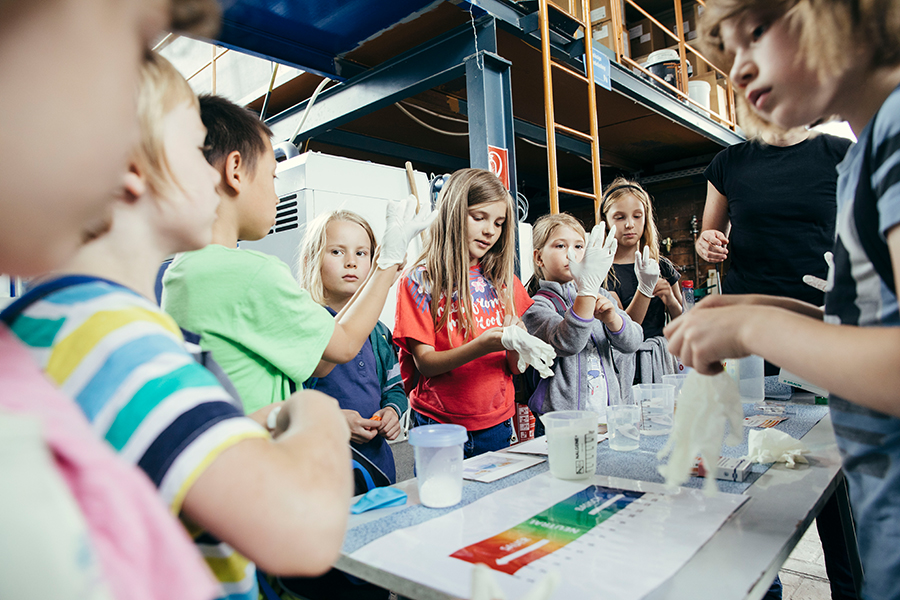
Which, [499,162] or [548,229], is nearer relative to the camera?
[548,229]

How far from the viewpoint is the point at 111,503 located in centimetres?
20

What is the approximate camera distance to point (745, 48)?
0.65 meters

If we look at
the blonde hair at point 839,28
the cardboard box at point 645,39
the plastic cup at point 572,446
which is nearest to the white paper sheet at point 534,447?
the plastic cup at point 572,446

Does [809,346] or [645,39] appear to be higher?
[645,39]

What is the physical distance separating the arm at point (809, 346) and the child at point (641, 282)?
154cm

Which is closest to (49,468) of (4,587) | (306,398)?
(4,587)

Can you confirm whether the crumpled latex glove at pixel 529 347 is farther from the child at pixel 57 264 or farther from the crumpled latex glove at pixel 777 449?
the child at pixel 57 264

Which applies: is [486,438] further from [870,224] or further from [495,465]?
[870,224]

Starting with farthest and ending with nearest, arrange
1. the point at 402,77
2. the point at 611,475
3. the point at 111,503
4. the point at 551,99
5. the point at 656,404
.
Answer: the point at 402,77, the point at 551,99, the point at 656,404, the point at 611,475, the point at 111,503

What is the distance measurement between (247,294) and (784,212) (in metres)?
1.90

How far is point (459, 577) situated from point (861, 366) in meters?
0.48

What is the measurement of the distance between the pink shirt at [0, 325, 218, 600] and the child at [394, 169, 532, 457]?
133 cm

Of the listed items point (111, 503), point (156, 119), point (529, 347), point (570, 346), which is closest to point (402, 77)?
point (570, 346)

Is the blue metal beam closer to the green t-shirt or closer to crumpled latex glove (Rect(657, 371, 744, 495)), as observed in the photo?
the green t-shirt
